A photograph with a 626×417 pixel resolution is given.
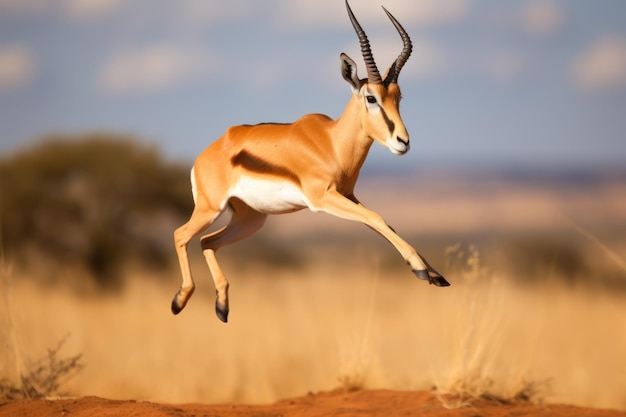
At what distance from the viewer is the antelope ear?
834 centimetres

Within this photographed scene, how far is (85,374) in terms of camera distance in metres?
18.0

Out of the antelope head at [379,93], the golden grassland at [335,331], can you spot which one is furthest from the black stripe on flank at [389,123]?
the golden grassland at [335,331]

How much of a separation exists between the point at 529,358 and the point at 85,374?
942 cm

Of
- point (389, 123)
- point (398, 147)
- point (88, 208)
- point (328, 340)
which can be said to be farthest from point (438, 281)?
point (88, 208)

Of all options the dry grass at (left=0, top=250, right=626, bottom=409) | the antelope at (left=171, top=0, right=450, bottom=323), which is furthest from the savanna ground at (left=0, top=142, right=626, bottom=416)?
the antelope at (left=171, top=0, right=450, bottom=323)

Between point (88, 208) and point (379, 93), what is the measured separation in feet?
72.7

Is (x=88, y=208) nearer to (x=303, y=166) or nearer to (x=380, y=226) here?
(x=303, y=166)

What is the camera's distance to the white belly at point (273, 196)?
855 cm

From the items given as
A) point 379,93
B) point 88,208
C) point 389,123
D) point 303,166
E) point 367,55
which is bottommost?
point 303,166

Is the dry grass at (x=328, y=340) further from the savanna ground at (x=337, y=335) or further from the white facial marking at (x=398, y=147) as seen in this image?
the white facial marking at (x=398, y=147)

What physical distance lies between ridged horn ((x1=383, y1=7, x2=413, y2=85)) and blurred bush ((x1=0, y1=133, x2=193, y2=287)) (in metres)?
21.6

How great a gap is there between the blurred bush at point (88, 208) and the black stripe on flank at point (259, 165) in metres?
20.7

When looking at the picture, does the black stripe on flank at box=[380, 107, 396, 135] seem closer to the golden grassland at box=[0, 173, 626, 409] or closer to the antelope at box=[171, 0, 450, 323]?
the antelope at box=[171, 0, 450, 323]

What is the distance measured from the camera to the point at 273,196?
28.2ft
